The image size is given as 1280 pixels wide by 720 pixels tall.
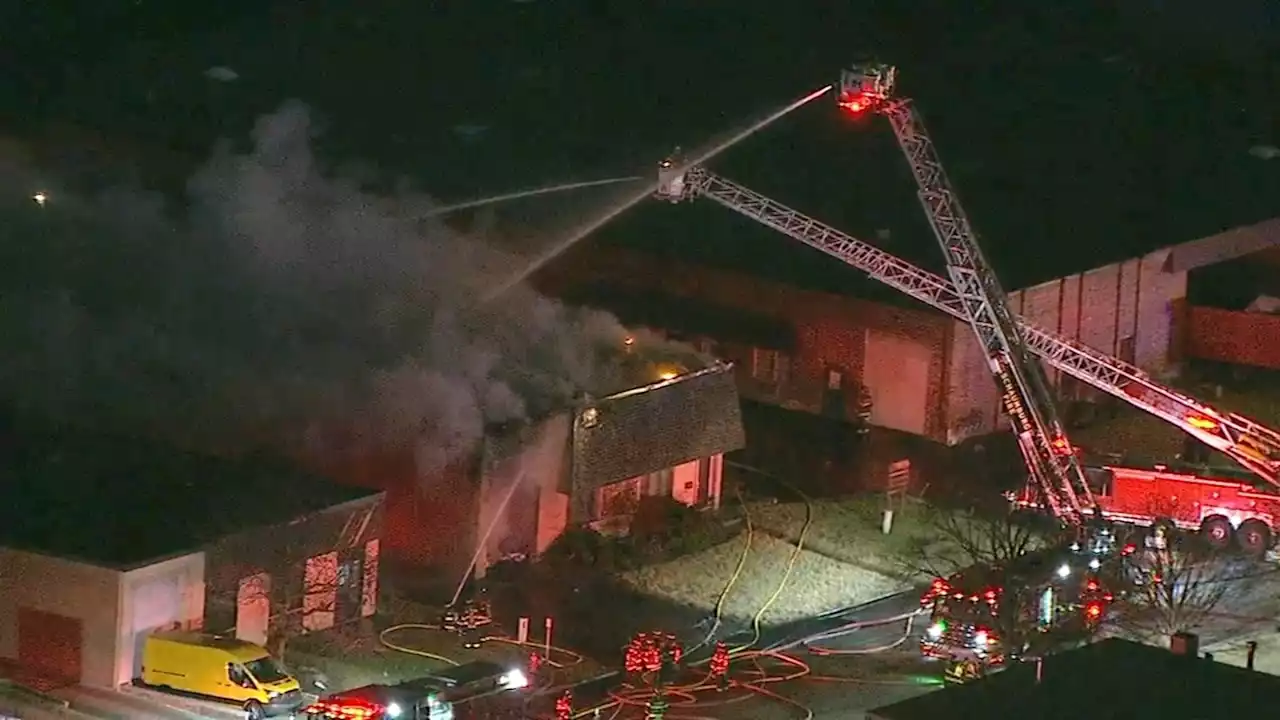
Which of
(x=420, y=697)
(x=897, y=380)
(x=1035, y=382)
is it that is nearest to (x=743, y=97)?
(x=897, y=380)

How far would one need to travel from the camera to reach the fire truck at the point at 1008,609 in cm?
1875

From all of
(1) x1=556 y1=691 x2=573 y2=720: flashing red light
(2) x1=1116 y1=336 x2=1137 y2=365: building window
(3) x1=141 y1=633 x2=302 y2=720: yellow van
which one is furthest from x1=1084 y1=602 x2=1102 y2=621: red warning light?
(2) x1=1116 y1=336 x2=1137 y2=365: building window

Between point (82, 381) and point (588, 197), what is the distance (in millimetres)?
11574

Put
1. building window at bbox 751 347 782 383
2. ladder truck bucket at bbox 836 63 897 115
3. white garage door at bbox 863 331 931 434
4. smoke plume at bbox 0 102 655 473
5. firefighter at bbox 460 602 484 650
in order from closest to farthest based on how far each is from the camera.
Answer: firefighter at bbox 460 602 484 650 → ladder truck bucket at bbox 836 63 897 115 → smoke plume at bbox 0 102 655 473 → white garage door at bbox 863 331 931 434 → building window at bbox 751 347 782 383

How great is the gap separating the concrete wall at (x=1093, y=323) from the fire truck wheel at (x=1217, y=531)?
525 centimetres

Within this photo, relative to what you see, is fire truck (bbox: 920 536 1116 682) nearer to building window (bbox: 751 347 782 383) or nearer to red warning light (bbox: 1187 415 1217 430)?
red warning light (bbox: 1187 415 1217 430)

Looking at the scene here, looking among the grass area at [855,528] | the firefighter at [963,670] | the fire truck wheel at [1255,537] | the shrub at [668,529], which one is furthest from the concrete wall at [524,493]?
the fire truck wheel at [1255,537]

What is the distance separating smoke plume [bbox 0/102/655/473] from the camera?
22.1 meters

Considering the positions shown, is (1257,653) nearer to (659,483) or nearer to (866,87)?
(866,87)

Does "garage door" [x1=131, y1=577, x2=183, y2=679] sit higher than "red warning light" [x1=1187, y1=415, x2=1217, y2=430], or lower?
lower

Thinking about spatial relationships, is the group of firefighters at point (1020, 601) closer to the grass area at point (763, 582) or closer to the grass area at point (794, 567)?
the grass area at point (763, 582)

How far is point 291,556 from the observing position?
19.7 metres

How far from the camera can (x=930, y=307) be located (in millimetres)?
27641

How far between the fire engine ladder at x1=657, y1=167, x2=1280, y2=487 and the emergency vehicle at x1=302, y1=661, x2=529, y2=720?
26.5 ft
